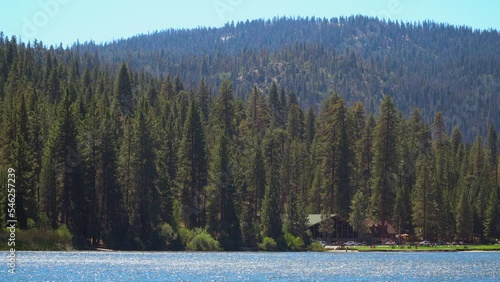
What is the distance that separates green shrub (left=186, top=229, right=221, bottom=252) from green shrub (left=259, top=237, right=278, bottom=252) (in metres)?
6.21

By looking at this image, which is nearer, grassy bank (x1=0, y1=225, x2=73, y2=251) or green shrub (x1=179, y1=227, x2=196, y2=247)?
grassy bank (x1=0, y1=225, x2=73, y2=251)

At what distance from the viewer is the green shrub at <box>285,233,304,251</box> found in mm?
104500

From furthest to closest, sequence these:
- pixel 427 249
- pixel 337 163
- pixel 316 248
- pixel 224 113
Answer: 1. pixel 224 113
2. pixel 337 163
3. pixel 316 248
4. pixel 427 249

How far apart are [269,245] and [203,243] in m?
9.46

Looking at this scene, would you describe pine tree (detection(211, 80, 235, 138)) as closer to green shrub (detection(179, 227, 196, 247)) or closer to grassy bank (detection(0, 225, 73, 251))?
green shrub (detection(179, 227, 196, 247))

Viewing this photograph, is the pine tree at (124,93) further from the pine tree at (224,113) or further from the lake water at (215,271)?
the lake water at (215,271)

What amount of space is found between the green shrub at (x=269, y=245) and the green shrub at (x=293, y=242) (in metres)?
2.72

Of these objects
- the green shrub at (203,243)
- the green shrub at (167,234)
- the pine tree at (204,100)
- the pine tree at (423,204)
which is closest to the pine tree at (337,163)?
the pine tree at (423,204)

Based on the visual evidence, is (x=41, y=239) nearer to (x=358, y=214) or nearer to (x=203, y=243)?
Answer: (x=203, y=243)

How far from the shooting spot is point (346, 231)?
4756 inches

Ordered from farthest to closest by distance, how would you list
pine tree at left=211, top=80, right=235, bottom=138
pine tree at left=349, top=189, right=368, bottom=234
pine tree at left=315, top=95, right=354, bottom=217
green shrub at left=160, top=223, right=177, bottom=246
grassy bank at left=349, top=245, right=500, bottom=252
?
pine tree at left=211, top=80, right=235, bottom=138, pine tree at left=315, top=95, right=354, bottom=217, pine tree at left=349, top=189, right=368, bottom=234, grassy bank at left=349, top=245, right=500, bottom=252, green shrub at left=160, top=223, right=177, bottom=246

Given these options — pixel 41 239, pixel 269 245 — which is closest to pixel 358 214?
pixel 269 245

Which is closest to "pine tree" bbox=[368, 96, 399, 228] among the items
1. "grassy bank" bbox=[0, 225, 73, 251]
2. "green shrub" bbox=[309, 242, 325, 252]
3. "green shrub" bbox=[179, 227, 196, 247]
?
"green shrub" bbox=[309, 242, 325, 252]

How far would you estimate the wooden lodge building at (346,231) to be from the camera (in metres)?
119
